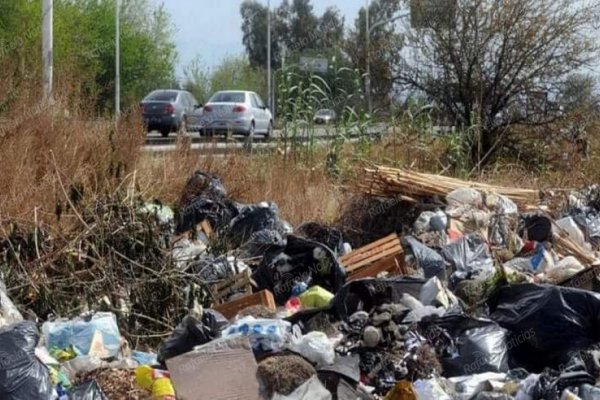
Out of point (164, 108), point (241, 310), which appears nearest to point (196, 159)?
point (241, 310)

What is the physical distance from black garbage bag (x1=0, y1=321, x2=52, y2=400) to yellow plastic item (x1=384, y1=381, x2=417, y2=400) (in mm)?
1699

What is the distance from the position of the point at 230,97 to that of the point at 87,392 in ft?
66.7

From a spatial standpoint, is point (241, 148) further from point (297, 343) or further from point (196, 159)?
point (297, 343)

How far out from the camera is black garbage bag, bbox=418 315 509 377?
5.18 metres

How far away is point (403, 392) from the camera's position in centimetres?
454

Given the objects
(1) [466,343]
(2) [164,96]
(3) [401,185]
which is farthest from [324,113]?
(2) [164,96]

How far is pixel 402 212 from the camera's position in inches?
358

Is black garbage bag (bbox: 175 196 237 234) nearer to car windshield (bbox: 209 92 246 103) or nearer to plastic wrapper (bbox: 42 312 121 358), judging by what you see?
plastic wrapper (bbox: 42 312 121 358)

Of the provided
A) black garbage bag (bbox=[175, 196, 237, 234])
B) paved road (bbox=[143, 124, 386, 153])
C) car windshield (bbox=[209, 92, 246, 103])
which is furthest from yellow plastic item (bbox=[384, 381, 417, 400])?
car windshield (bbox=[209, 92, 246, 103])

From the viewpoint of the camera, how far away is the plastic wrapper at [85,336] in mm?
5199

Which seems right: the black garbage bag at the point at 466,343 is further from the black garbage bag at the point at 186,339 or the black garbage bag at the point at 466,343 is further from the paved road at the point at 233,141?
the paved road at the point at 233,141

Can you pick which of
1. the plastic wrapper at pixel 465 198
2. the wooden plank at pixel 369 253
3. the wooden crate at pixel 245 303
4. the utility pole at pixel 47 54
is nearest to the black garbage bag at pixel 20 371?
the wooden crate at pixel 245 303

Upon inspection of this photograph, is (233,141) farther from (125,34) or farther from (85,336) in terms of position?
(125,34)

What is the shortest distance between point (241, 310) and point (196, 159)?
470 cm
